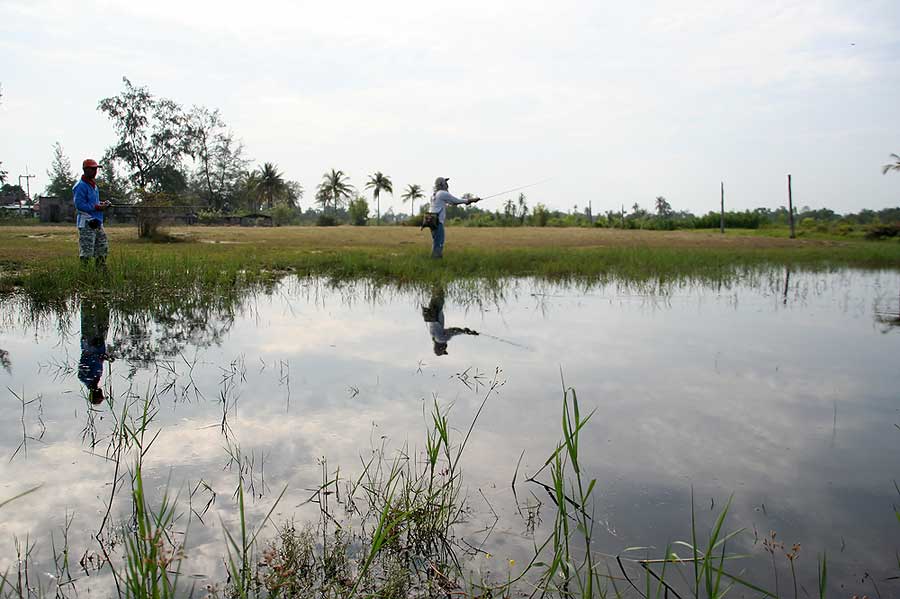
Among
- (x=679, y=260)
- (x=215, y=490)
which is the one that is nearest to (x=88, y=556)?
(x=215, y=490)

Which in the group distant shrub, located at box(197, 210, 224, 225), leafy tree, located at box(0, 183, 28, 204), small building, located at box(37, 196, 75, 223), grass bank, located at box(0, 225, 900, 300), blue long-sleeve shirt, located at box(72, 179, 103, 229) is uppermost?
leafy tree, located at box(0, 183, 28, 204)

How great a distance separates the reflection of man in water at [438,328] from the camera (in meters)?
6.87

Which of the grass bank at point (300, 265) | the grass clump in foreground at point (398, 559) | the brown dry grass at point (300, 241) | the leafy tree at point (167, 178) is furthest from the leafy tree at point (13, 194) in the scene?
the grass clump in foreground at point (398, 559)

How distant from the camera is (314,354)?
643 centimetres

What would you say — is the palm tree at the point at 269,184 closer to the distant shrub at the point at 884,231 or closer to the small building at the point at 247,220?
Result: the small building at the point at 247,220

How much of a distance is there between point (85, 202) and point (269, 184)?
234ft

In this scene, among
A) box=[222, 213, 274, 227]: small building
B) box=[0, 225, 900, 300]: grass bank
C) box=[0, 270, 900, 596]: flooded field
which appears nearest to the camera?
box=[0, 270, 900, 596]: flooded field

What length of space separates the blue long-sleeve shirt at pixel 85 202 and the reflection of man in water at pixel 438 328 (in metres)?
5.54

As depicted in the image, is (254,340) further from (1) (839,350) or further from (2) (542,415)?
(1) (839,350)

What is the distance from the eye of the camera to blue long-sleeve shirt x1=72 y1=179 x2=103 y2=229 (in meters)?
10.9

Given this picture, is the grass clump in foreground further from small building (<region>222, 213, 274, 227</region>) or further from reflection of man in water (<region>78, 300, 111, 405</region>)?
small building (<region>222, 213, 274, 227</region>)

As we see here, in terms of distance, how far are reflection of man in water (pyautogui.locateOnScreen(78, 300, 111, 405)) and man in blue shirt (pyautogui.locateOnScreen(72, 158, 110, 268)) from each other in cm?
242

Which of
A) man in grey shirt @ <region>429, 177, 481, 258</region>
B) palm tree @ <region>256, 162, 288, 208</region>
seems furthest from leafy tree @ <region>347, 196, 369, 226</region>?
man in grey shirt @ <region>429, 177, 481, 258</region>

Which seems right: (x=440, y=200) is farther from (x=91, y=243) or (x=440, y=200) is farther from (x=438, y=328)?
(x=438, y=328)
